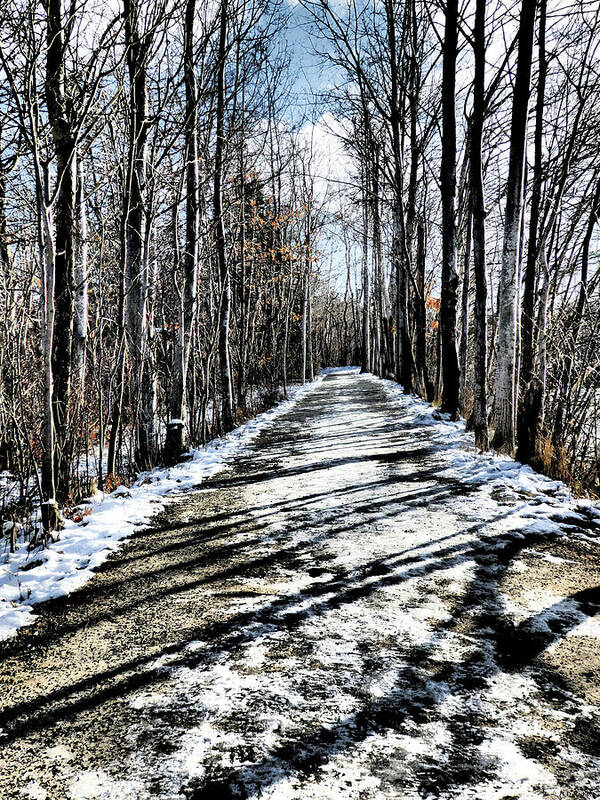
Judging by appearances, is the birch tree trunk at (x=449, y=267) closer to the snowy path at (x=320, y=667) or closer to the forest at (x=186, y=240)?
the forest at (x=186, y=240)

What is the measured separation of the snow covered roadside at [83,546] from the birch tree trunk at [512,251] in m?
4.07

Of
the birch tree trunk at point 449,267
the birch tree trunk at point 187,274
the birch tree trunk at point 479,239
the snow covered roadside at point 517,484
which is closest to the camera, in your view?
the snow covered roadside at point 517,484

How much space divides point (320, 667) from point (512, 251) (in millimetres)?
5839

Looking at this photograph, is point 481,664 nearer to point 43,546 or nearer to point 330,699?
point 330,699

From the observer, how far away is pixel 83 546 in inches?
153

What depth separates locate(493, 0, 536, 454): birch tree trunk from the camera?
605 centimetres

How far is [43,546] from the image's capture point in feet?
12.8

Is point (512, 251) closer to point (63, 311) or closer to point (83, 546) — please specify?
point (63, 311)

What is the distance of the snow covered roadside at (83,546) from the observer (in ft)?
10.2

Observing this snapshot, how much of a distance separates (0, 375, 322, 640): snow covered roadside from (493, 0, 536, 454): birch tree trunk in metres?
4.07

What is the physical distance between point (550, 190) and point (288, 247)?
38.3ft

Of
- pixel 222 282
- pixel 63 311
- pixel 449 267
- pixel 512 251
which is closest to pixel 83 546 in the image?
pixel 63 311

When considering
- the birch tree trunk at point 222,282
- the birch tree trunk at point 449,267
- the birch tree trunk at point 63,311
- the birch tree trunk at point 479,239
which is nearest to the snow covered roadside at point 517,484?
the birch tree trunk at point 479,239

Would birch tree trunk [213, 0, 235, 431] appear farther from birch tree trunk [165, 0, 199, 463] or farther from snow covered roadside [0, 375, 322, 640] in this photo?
snow covered roadside [0, 375, 322, 640]
